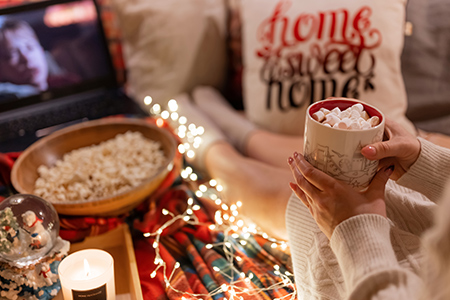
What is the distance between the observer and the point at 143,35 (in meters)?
1.45

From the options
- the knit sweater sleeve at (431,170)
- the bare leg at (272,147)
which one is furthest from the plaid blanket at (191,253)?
the knit sweater sleeve at (431,170)

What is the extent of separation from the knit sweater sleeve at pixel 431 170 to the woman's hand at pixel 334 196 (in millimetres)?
81

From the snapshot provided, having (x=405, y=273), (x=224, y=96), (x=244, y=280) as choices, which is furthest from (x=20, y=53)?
(x=405, y=273)

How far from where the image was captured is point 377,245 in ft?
1.82

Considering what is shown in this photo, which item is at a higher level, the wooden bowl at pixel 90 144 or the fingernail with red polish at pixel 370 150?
the fingernail with red polish at pixel 370 150

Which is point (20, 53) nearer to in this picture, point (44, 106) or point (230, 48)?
point (44, 106)

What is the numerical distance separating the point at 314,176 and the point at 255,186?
1.30 ft

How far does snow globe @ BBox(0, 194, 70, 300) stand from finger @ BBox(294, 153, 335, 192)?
1.61 feet

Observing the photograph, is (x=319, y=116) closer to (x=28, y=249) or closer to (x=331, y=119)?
(x=331, y=119)

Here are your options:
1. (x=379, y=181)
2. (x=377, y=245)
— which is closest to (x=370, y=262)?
(x=377, y=245)

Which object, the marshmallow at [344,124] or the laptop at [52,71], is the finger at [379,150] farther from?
the laptop at [52,71]

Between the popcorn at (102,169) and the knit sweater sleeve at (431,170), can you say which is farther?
the popcorn at (102,169)

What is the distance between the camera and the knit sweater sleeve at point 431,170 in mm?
672

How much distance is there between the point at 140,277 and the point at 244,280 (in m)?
0.24
